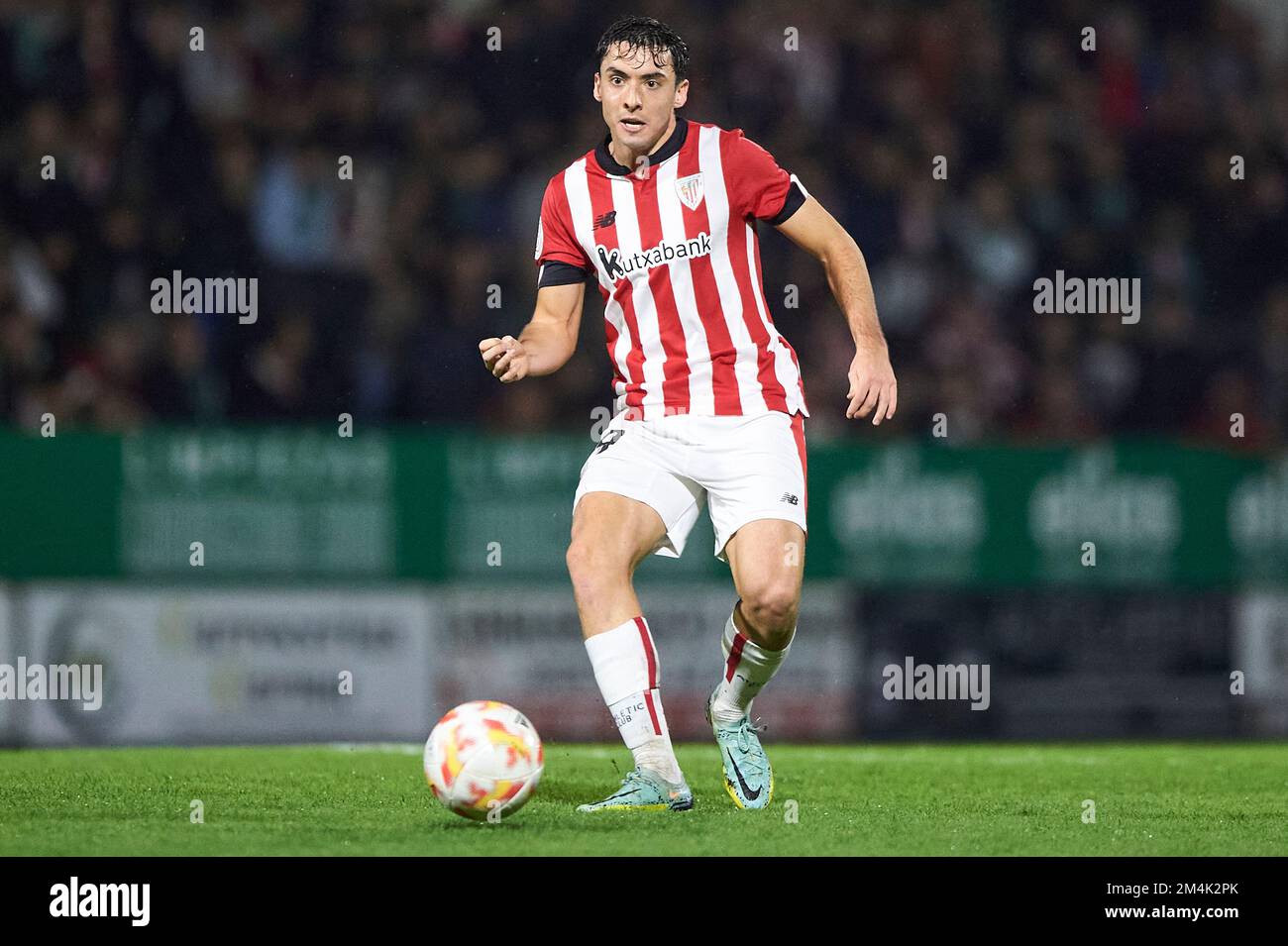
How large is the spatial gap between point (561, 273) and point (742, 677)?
55.1 inches

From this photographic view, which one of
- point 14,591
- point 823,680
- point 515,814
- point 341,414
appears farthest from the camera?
point 341,414

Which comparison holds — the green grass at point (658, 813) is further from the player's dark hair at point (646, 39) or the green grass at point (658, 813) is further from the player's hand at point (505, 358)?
the player's dark hair at point (646, 39)

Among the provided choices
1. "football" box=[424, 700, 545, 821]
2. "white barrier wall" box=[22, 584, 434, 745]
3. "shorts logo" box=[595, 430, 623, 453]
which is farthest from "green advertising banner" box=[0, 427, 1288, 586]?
"football" box=[424, 700, 545, 821]

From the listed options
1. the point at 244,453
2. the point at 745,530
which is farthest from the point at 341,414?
the point at 745,530

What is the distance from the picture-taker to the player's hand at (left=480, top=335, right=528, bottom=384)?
5.25m

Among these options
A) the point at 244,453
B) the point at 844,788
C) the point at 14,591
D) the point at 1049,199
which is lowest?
the point at 844,788

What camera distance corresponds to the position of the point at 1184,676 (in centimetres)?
952

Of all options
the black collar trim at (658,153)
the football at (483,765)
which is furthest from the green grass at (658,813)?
the black collar trim at (658,153)

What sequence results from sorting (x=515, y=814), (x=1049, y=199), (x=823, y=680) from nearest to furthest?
1. (x=515, y=814)
2. (x=823, y=680)
3. (x=1049, y=199)

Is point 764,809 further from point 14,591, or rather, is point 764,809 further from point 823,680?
point 14,591

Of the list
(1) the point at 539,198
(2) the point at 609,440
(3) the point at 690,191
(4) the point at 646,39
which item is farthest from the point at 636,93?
(1) the point at 539,198

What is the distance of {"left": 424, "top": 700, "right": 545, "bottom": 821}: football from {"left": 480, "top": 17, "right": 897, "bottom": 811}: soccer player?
0.71 meters

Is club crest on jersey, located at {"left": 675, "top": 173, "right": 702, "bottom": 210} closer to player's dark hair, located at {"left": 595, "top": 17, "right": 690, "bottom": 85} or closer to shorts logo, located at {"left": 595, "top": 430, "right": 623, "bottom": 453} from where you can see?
player's dark hair, located at {"left": 595, "top": 17, "right": 690, "bottom": 85}

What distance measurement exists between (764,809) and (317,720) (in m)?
4.02
